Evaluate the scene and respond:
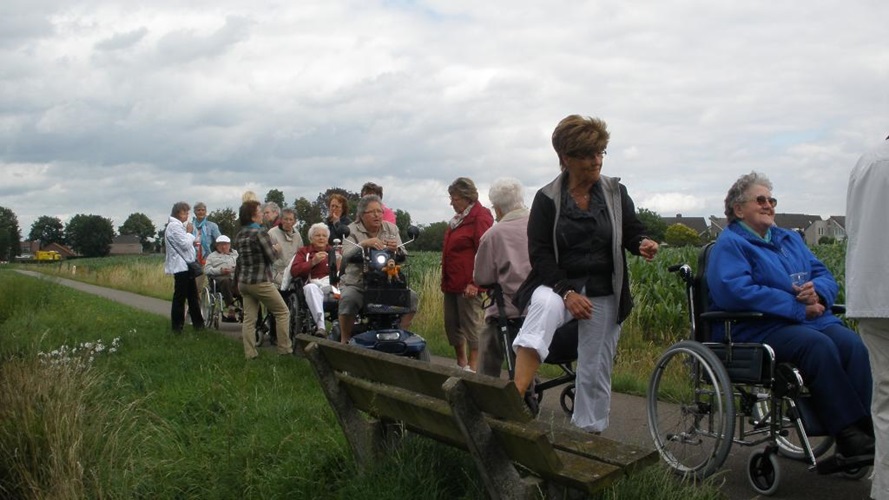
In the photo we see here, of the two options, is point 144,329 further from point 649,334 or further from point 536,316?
point 536,316

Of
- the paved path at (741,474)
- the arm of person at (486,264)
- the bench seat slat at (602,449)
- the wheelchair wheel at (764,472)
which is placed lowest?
the paved path at (741,474)

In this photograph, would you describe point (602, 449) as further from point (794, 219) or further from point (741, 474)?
point (794, 219)

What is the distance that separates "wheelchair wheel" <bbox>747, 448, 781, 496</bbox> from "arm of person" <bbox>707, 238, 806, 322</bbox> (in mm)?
792

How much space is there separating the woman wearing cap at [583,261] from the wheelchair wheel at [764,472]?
0.85 meters

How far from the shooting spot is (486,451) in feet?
11.9

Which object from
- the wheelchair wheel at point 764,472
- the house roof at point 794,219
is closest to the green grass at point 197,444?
the wheelchair wheel at point 764,472

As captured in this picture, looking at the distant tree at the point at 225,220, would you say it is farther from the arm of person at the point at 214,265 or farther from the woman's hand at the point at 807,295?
the woman's hand at the point at 807,295

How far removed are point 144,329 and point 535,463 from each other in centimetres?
1196

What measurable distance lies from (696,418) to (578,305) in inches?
A: 42.1

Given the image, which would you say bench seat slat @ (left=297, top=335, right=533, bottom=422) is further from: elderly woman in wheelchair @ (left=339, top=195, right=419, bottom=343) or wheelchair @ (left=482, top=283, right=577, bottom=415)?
elderly woman in wheelchair @ (left=339, top=195, right=419, bottom=343)

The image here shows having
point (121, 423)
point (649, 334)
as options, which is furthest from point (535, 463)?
point (649, 334)

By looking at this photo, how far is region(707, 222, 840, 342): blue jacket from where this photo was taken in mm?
5141

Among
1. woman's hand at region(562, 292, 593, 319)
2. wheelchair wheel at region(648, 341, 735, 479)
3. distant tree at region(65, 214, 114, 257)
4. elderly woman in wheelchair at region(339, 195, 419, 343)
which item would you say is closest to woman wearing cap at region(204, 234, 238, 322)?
elderly woman in wheelchair at region(339, 195, 419, 343)

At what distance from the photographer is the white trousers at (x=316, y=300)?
10.4m
